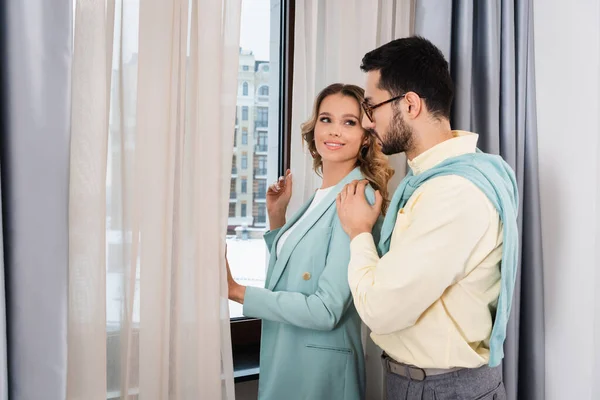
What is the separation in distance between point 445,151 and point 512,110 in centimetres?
64

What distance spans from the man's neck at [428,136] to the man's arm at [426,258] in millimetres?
147

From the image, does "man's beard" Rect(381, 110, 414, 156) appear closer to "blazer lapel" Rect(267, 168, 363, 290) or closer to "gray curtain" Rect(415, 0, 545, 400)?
"blazer lapel" Rect(267, 168, 363, 290)

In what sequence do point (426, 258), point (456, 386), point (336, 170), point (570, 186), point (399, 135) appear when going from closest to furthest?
point (426, 258) → point (456, 386) → point (399, 135) → point (336, 170) → point (570, 186)

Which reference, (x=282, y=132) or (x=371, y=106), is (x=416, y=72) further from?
(x=282, y=132)

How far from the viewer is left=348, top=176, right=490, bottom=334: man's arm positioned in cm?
111

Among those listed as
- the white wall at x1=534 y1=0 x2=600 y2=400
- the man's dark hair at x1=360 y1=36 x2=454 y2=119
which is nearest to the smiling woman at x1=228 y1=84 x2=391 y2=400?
the man's dark hair at x1=360 y1=36 x2=454 y2=119

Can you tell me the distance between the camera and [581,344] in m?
1.68

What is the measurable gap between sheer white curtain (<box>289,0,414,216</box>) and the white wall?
56 cm

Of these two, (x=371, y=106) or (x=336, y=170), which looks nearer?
(x=371, y=106)

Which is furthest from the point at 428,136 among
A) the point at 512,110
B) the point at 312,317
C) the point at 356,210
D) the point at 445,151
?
the point at 512,110

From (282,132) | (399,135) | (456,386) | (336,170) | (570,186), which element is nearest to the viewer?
(456,386)

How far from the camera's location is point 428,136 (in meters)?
1.30

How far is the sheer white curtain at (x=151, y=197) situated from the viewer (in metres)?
1.24

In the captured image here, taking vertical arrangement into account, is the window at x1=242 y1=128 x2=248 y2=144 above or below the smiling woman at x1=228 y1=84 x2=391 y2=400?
above
